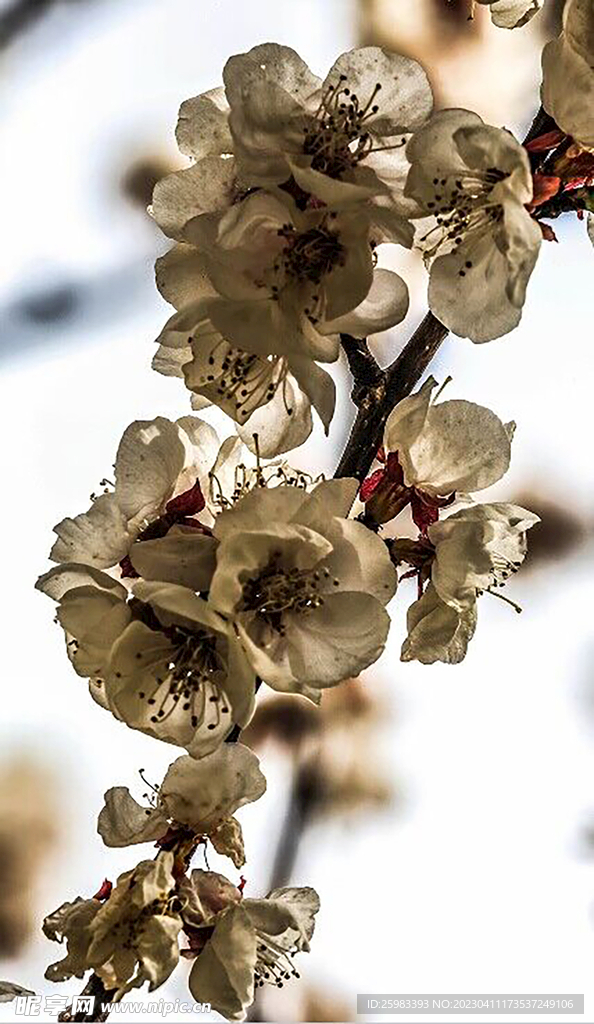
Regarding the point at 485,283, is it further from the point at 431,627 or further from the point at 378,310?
the point at 431,627

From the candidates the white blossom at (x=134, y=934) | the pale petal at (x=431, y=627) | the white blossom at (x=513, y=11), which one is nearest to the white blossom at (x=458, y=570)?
the pale petal at (x=431, y=627)

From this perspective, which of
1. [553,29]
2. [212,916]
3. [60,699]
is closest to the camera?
[212,916]

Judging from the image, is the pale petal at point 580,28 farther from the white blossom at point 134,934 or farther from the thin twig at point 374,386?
the white blossom at point 134,934

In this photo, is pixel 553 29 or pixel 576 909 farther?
pixel 576 909

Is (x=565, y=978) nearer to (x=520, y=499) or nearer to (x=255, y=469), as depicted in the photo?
(x=520, y=499)

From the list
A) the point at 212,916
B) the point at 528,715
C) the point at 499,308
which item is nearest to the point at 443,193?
the point at 499,308

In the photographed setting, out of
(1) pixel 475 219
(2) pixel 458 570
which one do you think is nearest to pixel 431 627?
(2) pixel 458 570
